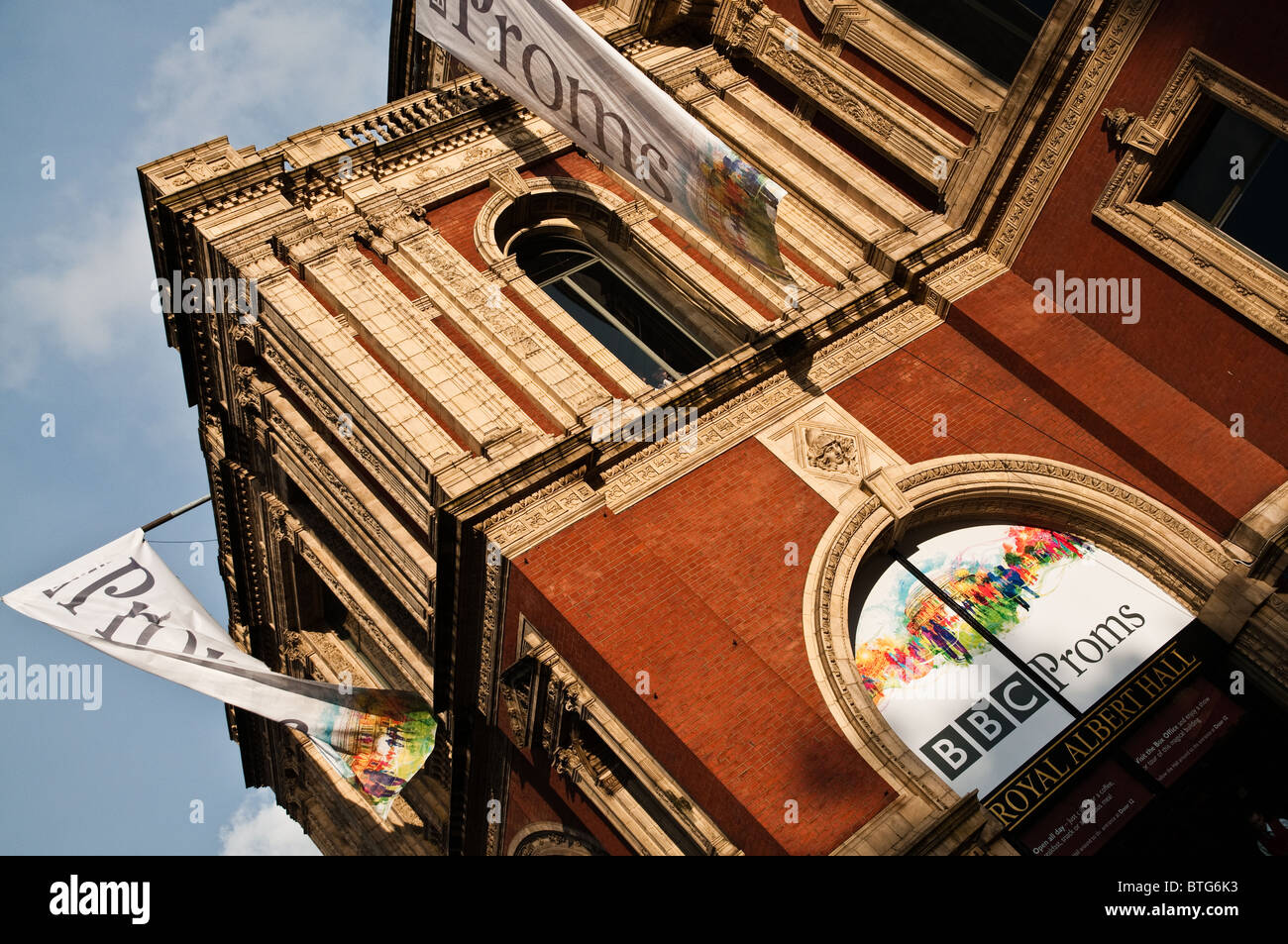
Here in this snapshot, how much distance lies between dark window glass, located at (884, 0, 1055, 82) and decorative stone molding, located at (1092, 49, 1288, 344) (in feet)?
8.97

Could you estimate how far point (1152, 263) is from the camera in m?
18.7

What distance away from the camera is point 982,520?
18.2 metres

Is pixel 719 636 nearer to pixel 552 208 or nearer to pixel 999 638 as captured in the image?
pixel 999 638

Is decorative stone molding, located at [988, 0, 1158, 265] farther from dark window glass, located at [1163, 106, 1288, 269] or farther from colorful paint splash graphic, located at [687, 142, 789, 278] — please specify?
colorful paint splash graphic, located at [687, 142, 789, 278]

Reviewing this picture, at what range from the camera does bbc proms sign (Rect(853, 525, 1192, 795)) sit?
1565cm

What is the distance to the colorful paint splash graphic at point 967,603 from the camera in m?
16.3

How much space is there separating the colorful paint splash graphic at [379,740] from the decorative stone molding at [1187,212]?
1386 centimetres

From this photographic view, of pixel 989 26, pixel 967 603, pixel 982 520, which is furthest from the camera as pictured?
pixel 989 26

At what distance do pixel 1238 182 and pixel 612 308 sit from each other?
10055 mm

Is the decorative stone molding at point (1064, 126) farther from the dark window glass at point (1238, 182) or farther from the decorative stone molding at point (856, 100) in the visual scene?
the dark window glass at point (1238, 182)

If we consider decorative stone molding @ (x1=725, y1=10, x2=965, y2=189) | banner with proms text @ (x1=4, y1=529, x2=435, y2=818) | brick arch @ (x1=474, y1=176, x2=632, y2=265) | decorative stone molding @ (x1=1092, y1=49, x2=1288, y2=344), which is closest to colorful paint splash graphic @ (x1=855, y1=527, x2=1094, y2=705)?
decorative stone molding @ (x1=1092, y1=49, x2=1288, y2=344)

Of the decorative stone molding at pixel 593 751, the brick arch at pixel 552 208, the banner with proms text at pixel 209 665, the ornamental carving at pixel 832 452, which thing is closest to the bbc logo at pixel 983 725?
the decorative stone molding at pixel 593 751

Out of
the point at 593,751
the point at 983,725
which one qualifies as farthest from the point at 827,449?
the point at 593,751
